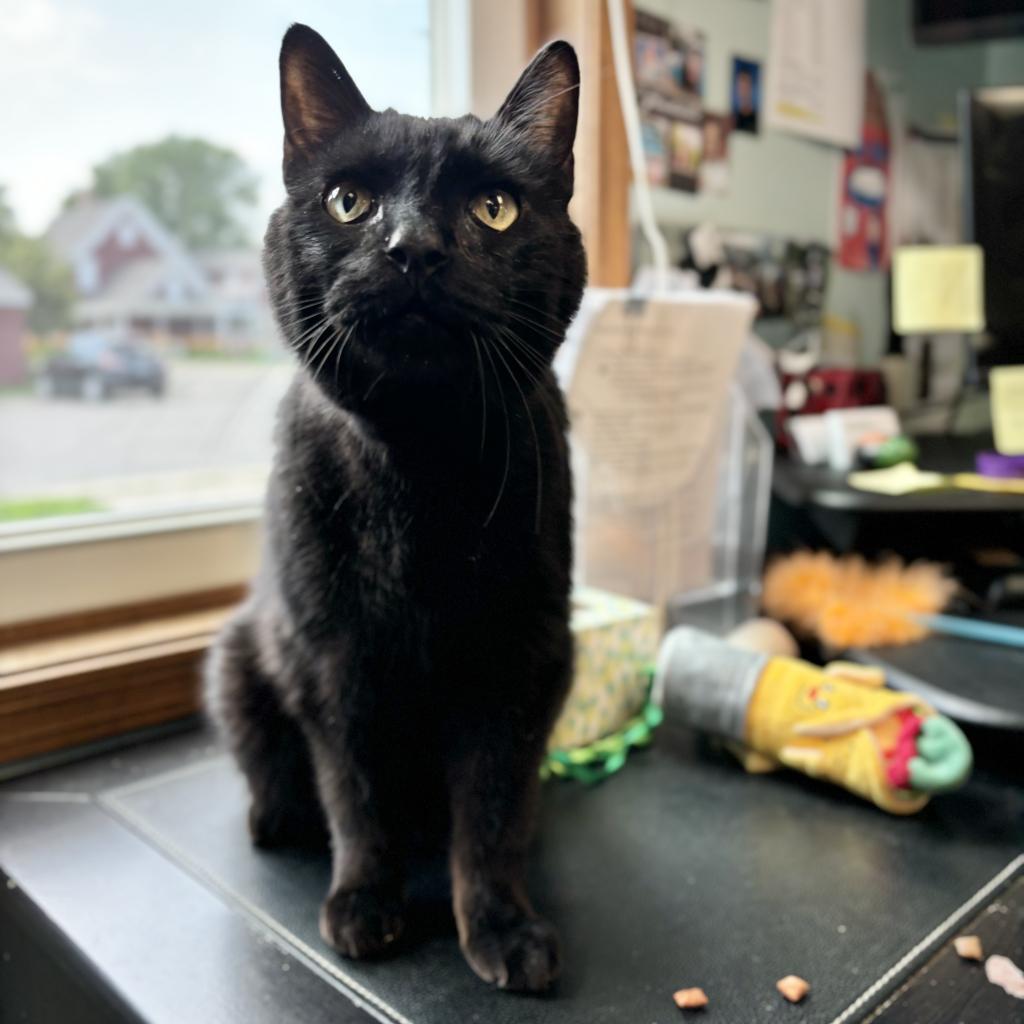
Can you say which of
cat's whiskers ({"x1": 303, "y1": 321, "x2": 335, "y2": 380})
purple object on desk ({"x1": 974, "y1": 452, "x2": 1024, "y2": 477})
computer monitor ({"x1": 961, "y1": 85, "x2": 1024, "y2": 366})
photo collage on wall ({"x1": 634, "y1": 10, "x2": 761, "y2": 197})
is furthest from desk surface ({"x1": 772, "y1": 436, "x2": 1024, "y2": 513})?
cat's whiskers ({"x1": 303, "y1": 321, "x2": 335, "y2": 380})

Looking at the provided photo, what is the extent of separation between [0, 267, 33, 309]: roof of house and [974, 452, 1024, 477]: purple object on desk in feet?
3.79

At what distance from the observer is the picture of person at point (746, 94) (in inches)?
46.5

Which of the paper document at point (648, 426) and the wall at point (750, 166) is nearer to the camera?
the paper document at point (648, 426)

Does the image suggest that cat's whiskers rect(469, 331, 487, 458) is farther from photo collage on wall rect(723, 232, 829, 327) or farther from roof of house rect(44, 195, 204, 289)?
photo collage on wall rect(723, 232, 829, 327)

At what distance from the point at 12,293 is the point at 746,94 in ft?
3.08

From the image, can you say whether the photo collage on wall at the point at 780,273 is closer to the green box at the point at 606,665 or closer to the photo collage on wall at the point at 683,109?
the photo collage on wall at the point at 683,109

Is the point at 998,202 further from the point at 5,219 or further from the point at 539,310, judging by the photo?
the point at 5,219

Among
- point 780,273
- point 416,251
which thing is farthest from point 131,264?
point 780,273

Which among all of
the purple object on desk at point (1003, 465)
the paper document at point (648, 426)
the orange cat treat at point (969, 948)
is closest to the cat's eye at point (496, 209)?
the paper document at point (648, 426)

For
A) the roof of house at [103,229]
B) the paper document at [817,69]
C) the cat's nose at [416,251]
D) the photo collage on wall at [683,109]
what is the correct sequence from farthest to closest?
1. the paper document at [817,69]
2. the photo collage on wall at [683,109]
3. the roof of house at [103,229]
4. the cat's nose at [416,251]

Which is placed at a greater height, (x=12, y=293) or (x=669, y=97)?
(x=669, y=97)

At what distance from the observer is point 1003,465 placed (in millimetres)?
1164

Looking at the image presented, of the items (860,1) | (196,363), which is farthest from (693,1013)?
(860,1)

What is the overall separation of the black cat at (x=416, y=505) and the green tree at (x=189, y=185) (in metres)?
0.51
